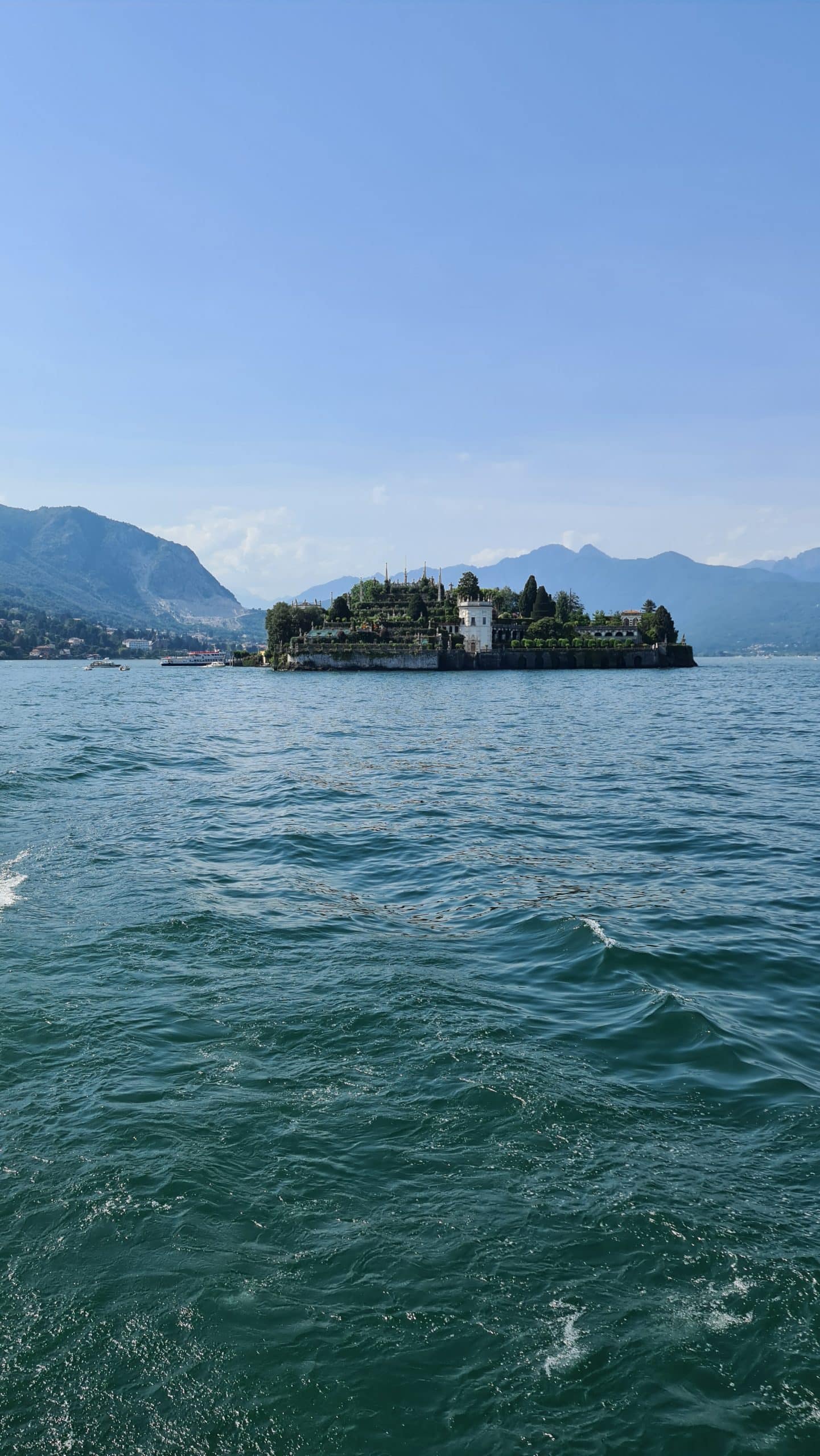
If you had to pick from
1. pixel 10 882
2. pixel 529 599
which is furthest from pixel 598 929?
Answer: pixel 529 599

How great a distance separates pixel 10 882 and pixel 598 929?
11.7 metres

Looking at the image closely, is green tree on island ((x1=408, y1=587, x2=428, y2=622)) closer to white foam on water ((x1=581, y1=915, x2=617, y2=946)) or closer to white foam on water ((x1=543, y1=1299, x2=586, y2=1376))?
white foam on water ((x1=581, y1=915, x2=617, y2=946))

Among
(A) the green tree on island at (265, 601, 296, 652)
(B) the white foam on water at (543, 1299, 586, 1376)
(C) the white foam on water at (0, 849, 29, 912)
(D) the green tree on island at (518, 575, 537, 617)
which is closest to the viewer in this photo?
(B) the white foam on water at (543, 1299, 586, 1376)

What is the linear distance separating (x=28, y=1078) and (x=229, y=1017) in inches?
97.2

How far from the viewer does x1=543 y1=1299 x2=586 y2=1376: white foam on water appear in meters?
5.69

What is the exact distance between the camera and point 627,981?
12.4m

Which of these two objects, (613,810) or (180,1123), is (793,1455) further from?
(613,810)

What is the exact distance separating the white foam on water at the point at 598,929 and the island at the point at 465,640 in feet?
495

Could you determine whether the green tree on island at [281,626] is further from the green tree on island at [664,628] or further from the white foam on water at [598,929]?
the white foam on water at [598,929]

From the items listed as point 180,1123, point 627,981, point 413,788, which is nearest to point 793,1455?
point 180,1123

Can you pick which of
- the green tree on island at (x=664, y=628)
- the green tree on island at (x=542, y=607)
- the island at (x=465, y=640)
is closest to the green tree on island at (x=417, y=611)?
the island at (x=465, y=640)

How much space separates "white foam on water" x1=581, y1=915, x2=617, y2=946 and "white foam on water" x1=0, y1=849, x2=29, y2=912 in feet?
34.8

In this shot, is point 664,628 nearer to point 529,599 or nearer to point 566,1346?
A: point 529,599

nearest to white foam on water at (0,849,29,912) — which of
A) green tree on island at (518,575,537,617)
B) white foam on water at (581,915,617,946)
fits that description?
white foam on water at (581,915,617,946)
